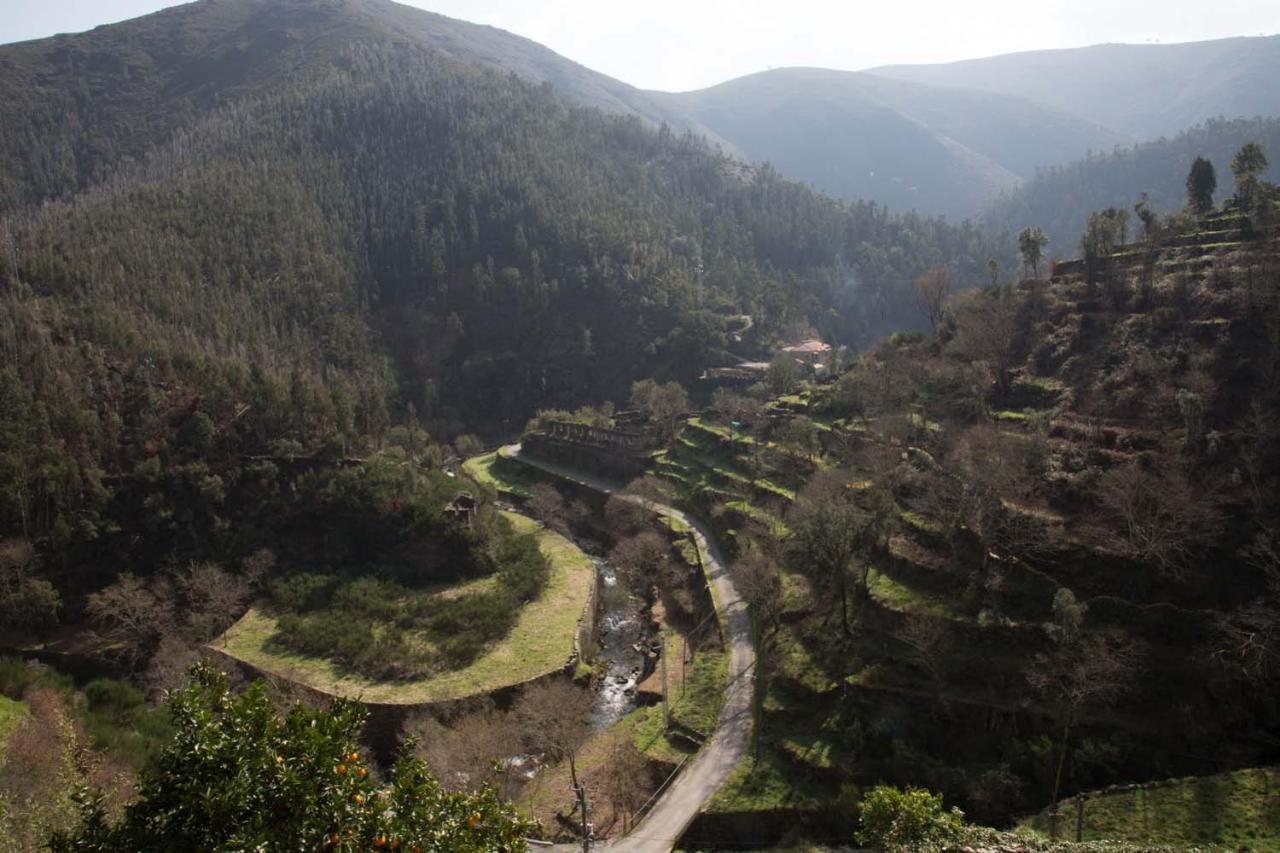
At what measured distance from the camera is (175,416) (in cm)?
5756

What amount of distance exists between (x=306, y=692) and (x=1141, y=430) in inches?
1709

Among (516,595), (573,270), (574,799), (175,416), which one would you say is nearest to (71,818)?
(574,799)

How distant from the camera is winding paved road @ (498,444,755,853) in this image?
100 feet

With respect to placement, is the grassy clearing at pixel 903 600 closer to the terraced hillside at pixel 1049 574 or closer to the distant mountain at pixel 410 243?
the terraced hillside at pixel 1049 574

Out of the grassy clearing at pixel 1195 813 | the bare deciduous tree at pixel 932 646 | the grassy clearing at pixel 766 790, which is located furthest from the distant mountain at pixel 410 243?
the grassy clearing at pixel 1195 813

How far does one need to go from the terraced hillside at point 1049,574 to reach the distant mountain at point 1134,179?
14324 cm

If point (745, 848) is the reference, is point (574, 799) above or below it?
below

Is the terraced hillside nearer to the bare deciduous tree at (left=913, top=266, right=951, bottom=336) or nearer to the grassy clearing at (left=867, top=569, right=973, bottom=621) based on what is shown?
the grassy clearing at (left=867, top=569, right=973, bottom=621)

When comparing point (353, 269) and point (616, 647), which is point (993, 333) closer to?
point (616, 647)

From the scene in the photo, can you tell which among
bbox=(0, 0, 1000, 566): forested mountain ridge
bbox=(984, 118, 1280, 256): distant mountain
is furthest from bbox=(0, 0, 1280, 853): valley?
bbox=(984, 118, 1280, 256): distant mountain

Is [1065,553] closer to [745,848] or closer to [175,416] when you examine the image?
[745,848]

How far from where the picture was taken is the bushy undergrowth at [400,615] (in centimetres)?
4338

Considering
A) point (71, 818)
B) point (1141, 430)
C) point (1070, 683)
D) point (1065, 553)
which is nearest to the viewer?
point (71, 818)

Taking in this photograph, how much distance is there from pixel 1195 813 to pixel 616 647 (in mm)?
33391
